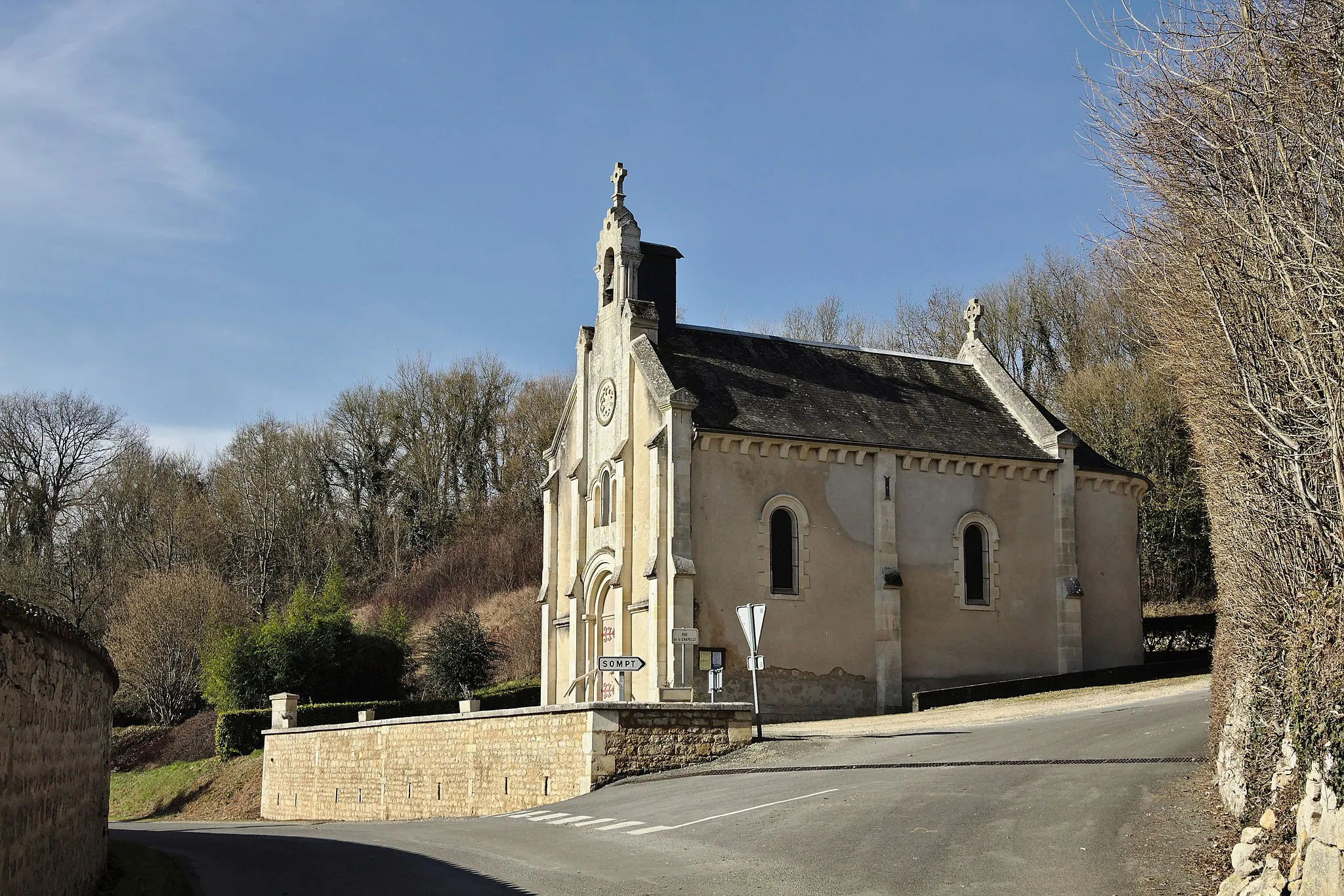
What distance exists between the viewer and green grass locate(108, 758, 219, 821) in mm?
36062

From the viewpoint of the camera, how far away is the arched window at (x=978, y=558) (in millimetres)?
30000

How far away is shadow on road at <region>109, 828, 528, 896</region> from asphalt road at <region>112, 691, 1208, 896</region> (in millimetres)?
46

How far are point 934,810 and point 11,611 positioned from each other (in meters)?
8.99

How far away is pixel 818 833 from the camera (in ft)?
42.3

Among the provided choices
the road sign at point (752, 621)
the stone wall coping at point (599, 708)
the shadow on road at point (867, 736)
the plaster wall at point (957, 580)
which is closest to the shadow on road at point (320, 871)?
the stone wall coping at point (599, 708)

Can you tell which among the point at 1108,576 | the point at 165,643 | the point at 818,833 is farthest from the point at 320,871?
the point at 165,643

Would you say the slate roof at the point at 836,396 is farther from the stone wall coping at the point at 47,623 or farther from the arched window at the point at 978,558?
the stone wall coping at the point at 47,623

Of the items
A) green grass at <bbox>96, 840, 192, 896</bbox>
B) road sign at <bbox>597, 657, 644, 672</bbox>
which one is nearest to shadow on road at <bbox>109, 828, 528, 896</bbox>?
green grass at <bbox>96, 840, 192, 896</bbox>

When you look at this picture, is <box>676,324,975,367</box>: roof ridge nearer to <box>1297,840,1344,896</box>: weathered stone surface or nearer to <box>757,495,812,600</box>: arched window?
<box>757,495,812,600</box>: arched window

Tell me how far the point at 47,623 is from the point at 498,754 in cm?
1292

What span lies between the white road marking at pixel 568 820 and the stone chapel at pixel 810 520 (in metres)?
8.84

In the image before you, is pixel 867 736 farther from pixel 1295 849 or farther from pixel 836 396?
pixel 1295 849

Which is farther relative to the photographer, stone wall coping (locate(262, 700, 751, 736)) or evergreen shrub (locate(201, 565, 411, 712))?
evergreen shrub (locate(201, 565, 411, 712))

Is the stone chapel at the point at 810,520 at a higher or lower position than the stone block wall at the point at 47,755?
higher
